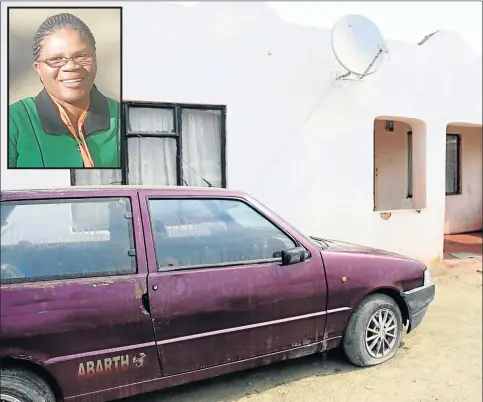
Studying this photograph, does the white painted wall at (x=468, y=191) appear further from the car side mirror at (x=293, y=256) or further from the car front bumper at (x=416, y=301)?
the car side mirror at (x=293, y=256)

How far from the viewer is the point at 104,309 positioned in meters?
2.60

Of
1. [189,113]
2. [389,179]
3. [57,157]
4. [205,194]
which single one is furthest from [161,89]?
[389,179]

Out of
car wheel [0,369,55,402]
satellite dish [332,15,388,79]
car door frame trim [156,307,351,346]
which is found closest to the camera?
car wheel [0,369,55,402]

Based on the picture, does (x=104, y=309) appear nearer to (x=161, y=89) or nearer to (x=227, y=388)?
(x=227, y=388)

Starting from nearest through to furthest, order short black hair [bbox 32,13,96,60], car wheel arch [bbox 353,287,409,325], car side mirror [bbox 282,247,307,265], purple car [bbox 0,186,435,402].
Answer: purple car [bbox 0,186,435,402], car side mirror [bbox 282,247,307,265], car wheel arch [bbox 353,287,409,325], short black hair [bbox 32,13,96,60]

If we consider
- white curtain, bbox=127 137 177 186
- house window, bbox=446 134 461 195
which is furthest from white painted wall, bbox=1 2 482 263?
house window, bbox=446 134 461 195

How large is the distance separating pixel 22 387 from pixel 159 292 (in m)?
0.91

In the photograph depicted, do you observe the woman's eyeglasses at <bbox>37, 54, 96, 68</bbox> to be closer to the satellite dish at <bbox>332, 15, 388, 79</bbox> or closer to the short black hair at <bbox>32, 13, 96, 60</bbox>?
the short black hair at <bbox>32, 13, 96, 60</bbox>

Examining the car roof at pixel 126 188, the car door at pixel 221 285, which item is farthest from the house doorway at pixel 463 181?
the car roof at pixel 126 188

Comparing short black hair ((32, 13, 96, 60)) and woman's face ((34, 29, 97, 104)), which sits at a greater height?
short black hair ((32, 13, 96, 60))

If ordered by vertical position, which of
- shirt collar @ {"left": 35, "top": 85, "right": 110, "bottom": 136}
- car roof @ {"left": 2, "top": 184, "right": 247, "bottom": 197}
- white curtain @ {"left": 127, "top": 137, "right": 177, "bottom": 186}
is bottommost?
car roof @ {"left": 2, "top": 184, "right": 247, "bottom": 197}

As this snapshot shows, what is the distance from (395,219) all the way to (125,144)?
14.2 feet

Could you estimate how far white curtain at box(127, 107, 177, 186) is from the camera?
549 cm

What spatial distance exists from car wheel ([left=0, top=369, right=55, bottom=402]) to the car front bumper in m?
2.86
